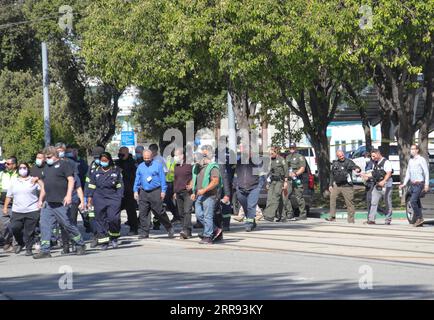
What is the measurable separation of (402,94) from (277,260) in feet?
46.6

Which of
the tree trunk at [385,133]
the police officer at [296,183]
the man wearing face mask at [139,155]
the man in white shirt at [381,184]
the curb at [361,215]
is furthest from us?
the tree trunk at [385,133]

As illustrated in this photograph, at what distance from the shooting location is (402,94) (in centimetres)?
2808

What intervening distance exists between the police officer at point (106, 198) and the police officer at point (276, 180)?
6.66m

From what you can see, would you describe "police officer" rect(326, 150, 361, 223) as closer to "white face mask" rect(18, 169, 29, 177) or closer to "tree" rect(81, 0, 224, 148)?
"tree" rect(81, 0, 224, 148)

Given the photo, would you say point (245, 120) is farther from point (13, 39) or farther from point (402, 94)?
point (13, 39)

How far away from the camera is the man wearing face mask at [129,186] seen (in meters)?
20.4

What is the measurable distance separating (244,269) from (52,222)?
394 cm

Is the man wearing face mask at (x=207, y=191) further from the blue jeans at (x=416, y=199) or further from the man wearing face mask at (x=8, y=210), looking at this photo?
the blue jeans at (x=416, y=199)

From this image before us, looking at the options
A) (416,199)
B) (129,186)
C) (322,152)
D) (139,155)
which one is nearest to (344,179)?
(416,199)

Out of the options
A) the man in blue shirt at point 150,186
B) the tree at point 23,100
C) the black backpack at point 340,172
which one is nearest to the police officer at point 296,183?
the black backpack at point 340,172

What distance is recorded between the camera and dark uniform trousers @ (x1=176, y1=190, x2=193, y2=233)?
62.4ft

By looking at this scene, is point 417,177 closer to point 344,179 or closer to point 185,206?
point 344,179

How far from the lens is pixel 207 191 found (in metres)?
17.6
